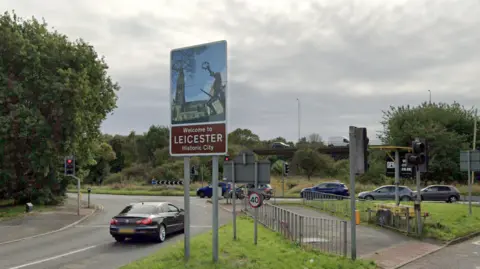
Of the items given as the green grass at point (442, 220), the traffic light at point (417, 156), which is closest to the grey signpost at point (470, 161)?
the green grass at point (442, 220)

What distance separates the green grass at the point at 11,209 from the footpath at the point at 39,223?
1.75ft

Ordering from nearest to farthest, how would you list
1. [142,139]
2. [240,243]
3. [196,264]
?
[196,264] → [240,243] → [142,139]

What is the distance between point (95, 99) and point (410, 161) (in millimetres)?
20305

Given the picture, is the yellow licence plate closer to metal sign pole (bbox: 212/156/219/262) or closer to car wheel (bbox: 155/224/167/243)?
car wheel (bbox: 155/224/167/243)

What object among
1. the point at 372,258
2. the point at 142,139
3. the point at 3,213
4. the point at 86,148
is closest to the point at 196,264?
the point at 372,258

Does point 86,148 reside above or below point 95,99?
below

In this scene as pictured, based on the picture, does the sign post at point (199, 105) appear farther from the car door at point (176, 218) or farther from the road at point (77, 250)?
the car door at point (176, 218)

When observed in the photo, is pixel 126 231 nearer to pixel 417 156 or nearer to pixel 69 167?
pixel 417 156

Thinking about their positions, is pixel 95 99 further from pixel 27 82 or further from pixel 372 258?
pixel 372 258

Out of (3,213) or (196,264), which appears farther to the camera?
(3,213)

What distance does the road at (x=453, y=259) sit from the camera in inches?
480

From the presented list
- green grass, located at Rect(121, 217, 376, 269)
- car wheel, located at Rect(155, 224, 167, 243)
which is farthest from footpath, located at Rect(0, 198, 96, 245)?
green grass, located at Rect(121, 217, 376, 269)

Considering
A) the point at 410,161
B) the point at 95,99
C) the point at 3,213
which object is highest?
the point at 95,99

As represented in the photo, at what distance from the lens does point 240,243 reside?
1243 centimetres
